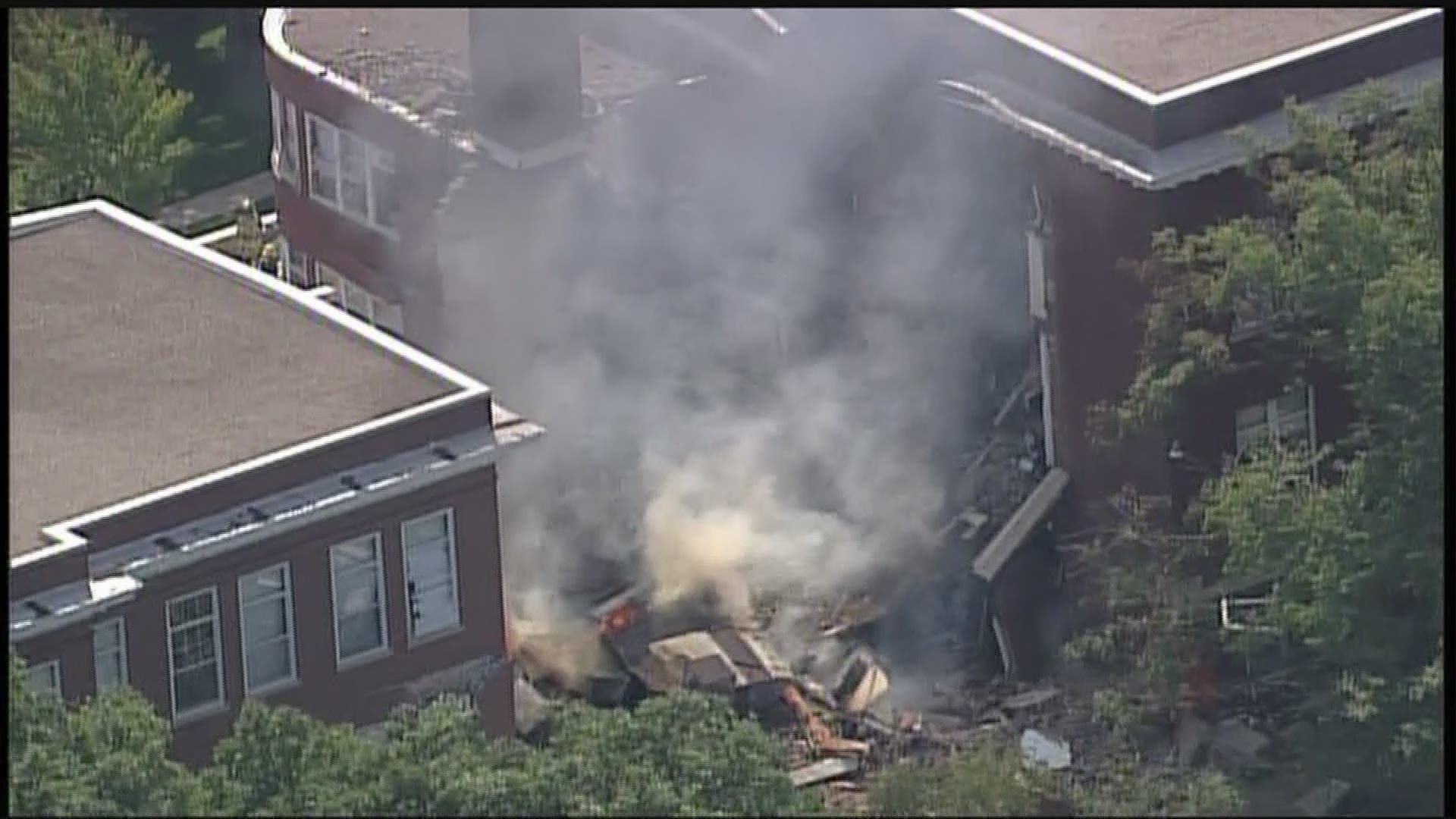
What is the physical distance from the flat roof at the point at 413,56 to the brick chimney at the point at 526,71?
→ 0.35 m

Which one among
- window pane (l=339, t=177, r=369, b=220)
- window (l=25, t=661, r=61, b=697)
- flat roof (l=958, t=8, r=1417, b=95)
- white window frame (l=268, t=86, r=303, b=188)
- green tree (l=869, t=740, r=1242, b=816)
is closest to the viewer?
green tree (l=869, t=740, r=1242, b=816)

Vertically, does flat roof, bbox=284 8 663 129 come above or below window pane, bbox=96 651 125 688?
above

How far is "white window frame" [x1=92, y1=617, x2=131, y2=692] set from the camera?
888 inches

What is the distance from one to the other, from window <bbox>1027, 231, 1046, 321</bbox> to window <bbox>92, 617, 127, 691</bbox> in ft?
25.8

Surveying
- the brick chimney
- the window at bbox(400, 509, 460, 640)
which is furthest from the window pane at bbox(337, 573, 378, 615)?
the brick chimney

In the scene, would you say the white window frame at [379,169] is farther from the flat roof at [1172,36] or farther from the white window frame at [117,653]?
the white window frame at [117,653]

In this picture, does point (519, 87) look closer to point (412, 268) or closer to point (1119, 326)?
point (412, 268)

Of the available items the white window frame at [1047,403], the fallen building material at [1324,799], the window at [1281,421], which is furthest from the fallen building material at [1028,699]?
the fallen building material at [1324,799]

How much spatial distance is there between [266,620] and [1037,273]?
22.6ft

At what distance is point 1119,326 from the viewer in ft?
88.6

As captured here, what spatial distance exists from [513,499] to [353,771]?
10221 millimetres

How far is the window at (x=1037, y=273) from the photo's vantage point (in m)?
27.6

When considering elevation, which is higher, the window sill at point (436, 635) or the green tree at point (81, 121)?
the window sill at point (436, 635)

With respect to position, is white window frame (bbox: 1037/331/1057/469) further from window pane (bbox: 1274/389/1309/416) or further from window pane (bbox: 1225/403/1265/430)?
window pane (bbox: 1274/389/1309/416)
